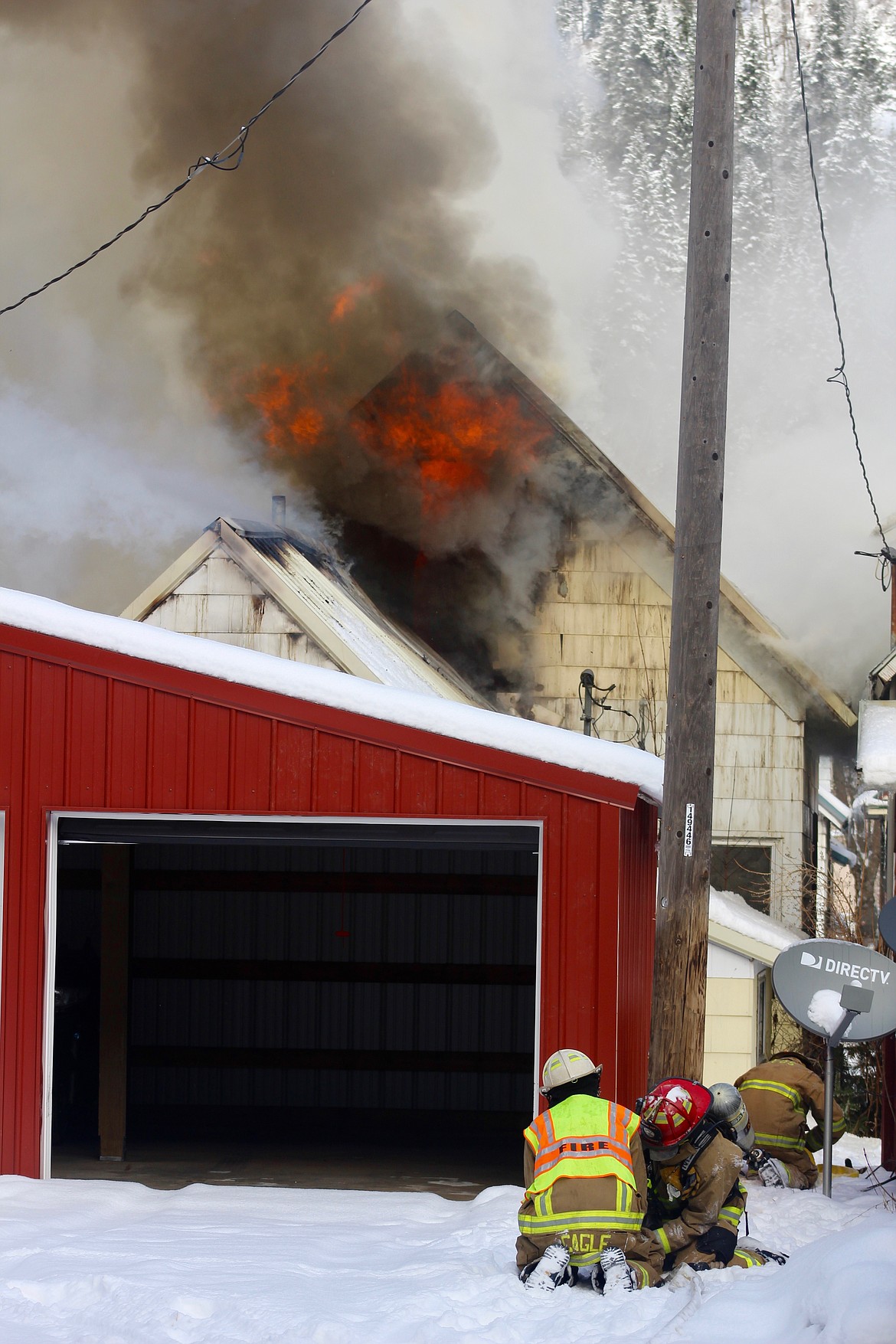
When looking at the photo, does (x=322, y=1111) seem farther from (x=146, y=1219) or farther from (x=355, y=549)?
(x=355, y=549)

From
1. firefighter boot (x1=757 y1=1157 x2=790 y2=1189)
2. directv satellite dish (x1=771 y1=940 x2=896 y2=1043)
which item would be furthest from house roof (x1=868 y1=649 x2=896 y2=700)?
firefighter boot (x1=757 y1=1157 x2=790 y2=1189)

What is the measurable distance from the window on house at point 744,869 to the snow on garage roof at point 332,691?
38.3 feet

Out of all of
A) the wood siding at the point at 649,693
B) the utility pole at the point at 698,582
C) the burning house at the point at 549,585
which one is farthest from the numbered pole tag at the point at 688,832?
the wood siding at the point at 649,693

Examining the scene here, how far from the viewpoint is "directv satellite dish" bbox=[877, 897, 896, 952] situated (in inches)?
303

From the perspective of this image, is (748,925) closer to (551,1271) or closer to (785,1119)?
(785,1119)

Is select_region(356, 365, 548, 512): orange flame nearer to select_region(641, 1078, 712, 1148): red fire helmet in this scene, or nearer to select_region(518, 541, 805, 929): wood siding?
select_region(518, 541, 805, 929): wood siding

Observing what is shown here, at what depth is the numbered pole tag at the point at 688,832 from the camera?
7.69 m

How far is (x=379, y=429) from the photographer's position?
82.9 ft

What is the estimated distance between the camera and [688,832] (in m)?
7.69

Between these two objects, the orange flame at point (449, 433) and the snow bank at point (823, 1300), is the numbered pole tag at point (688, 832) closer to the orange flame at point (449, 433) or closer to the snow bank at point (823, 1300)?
the snow bank at point (823, 1300)

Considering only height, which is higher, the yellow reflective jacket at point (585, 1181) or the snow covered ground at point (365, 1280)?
the yellow reflective jacket at point (585, 1181)

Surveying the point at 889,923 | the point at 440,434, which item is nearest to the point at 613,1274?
the point at 889,923

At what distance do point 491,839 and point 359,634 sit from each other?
31.3 feet

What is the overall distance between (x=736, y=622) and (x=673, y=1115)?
1429cm
